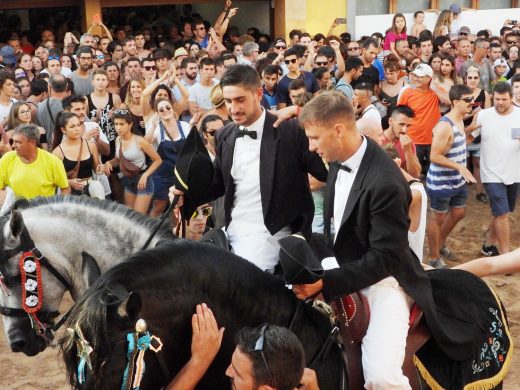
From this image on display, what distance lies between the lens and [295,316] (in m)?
3.79

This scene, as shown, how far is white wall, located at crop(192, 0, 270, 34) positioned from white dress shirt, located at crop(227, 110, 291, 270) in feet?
51.2

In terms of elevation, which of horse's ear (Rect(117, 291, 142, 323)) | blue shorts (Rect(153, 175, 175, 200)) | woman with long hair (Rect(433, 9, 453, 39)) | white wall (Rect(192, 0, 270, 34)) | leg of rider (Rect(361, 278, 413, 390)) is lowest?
blue shorts (Rect(153, 175, 175, 200))

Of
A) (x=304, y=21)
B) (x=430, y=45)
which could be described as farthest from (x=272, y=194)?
(x=304, y=21)

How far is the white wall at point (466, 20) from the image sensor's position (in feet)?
61.8

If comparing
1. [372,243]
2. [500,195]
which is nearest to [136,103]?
[500,195]

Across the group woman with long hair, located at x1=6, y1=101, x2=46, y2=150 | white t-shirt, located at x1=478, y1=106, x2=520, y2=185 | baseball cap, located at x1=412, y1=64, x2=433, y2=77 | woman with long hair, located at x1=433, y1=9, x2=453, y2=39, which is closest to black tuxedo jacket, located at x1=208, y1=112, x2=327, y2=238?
woman with long hair, located at x1=6, y1=101, x2=46, y2=150

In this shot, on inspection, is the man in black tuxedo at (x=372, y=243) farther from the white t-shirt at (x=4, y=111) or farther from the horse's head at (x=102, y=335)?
the white t-shirt at (x=4, y=111)

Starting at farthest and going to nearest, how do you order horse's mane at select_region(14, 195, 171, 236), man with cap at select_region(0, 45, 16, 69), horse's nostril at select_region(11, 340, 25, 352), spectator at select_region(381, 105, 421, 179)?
1. man with cap at select_region(0, 45, 16, 69)
2. spectator at select_region(381, 105, 421, 179)
3. horse's nostril at select_region(11, 340, 25, 352)
4. horse's mane at select_region(14, 195, 171, 236)

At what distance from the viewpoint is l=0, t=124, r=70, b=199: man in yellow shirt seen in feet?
24.5

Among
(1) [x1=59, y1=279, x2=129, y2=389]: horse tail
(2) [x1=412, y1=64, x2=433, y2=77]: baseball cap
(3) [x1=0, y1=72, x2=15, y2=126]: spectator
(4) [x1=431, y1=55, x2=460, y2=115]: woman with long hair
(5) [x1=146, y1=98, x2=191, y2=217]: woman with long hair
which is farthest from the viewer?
(4) [x1=431, y1=55, x2=460, y2=115]: woman with long hair

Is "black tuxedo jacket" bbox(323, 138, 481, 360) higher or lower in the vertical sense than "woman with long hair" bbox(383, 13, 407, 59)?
lower

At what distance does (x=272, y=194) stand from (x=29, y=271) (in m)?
1.49

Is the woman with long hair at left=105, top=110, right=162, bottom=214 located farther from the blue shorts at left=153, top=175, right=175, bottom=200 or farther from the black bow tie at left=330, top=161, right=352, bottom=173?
the black bow tie at left=330, top=161, right=352, bottom=173

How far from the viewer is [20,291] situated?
14.8 ft
